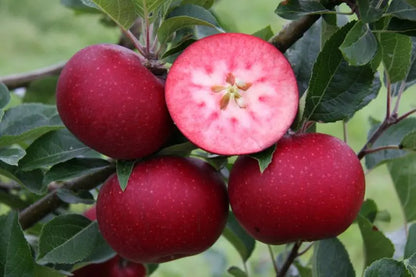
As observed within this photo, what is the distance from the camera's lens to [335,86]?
2.53 ft

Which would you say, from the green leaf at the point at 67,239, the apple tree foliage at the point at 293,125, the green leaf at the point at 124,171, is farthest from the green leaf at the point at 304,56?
the green leaf at the point at 67,239

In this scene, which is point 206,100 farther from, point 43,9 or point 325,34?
point 43,9

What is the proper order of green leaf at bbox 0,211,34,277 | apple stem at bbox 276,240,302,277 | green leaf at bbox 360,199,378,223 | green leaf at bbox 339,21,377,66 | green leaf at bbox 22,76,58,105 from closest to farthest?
green leaf at bbox 339,21,377,66 < green leaf at bbox 0,211,34,277 < apple stem at bbox 276,240,302,277 < green leaf at bbox 360,199,378,223 < green leaf at bbox 22,76,58,105

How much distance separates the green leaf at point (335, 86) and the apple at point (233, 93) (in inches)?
1.8

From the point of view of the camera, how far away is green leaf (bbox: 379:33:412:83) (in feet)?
2.60

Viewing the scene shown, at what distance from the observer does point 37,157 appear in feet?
2.80

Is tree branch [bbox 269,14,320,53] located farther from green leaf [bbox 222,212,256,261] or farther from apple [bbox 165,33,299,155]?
green leaf [bbox 222,212,256,261]

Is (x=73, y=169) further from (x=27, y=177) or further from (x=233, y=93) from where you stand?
(x=233, y=93)

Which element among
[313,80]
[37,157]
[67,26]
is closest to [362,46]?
[313,80]

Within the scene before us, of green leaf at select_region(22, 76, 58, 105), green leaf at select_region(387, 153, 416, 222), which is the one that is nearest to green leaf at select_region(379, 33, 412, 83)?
green leaf at select_region(387, 153, 416, 222)

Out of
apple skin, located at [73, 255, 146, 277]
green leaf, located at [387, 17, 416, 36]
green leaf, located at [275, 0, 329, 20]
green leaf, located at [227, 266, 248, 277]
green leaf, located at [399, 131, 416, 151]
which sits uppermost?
green leaf, located at [275, 0, 329, 20]

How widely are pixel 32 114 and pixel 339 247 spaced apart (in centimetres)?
45

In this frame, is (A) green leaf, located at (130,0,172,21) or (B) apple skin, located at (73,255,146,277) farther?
(B) apple skin, located at (73,255,146,277)

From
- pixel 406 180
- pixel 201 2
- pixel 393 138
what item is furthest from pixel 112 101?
pixel 406 180
